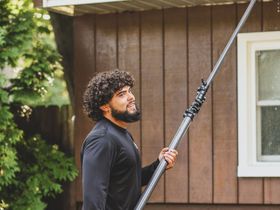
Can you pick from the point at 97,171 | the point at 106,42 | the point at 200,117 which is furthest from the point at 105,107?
the point at 106,42

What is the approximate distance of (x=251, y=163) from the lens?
709 cm

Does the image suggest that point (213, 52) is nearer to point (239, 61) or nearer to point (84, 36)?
point (239, 61)

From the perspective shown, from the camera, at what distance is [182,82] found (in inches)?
292

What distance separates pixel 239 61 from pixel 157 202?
1586 mm

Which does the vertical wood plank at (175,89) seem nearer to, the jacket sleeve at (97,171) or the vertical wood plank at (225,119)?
the vertical wood plank at (225,119)

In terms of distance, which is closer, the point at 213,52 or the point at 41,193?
the point at 213,52

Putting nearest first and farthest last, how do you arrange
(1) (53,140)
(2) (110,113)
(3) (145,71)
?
(2) (110,113) < (3) (145,71) < (1) (53,140)

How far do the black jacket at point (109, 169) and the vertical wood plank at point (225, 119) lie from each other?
2.38 m

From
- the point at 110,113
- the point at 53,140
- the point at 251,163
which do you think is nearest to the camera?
the point at 110,113

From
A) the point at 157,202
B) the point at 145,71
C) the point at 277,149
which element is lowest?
the point at 157,202

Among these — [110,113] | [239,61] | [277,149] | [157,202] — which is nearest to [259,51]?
[239,61]

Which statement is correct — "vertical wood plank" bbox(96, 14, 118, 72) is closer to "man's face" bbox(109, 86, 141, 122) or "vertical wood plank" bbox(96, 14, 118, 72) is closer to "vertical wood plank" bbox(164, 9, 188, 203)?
"vertical wood plank" bbox(164, 9, 188, 203)

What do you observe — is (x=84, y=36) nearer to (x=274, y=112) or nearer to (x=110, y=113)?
(x=274, y=112)

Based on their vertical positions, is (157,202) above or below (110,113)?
below
